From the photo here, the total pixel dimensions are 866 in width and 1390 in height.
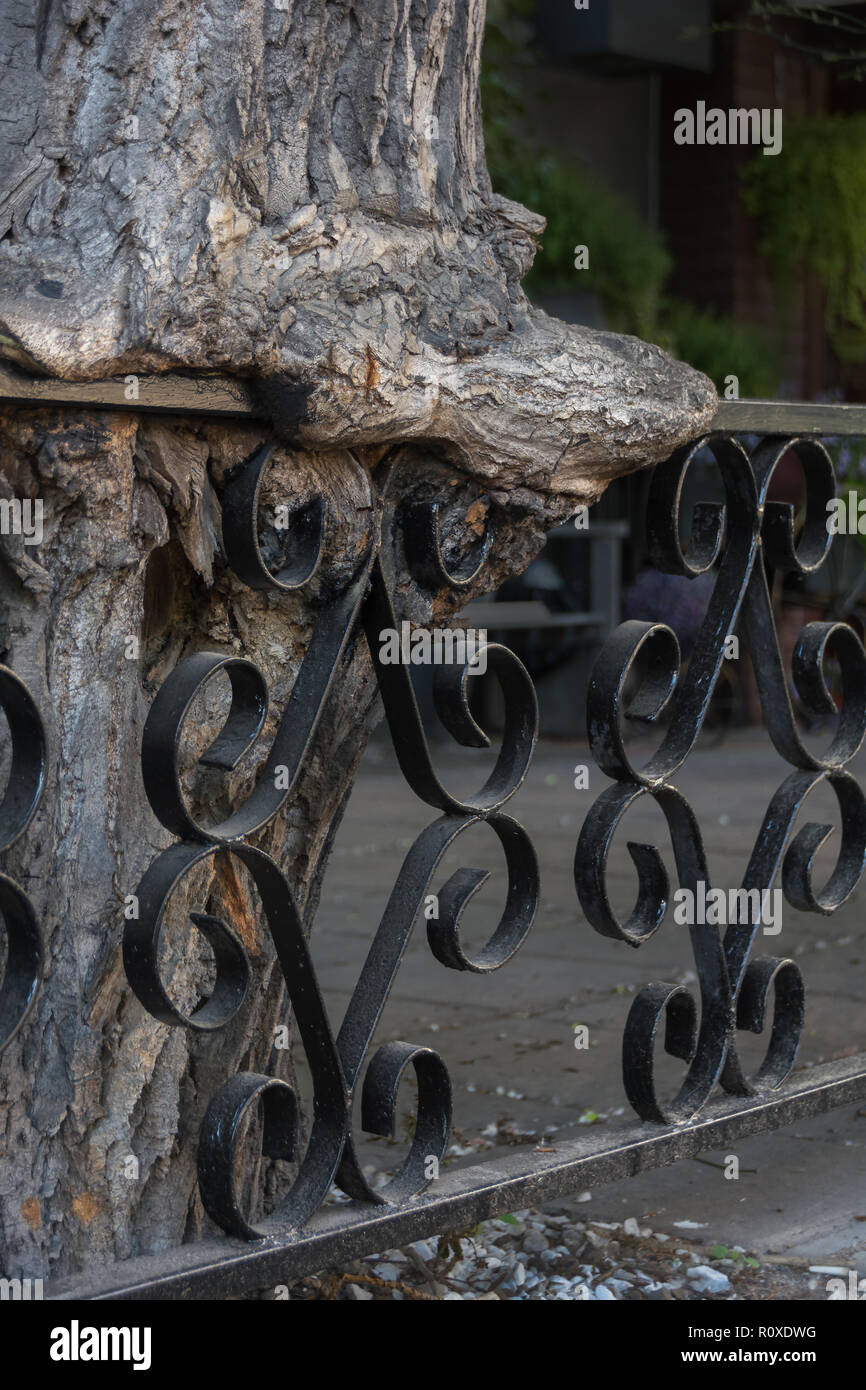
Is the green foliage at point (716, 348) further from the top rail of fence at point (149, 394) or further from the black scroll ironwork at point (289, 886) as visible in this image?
the black scroll ironwork at point (289, 886)

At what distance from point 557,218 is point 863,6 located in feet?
10.2

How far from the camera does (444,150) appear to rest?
2027 mm

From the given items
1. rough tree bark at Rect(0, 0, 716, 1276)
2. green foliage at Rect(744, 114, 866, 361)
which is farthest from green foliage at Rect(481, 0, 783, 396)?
rough tree bark at Rect(0, 0, 716, 1276)

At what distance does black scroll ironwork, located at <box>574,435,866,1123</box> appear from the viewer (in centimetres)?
210

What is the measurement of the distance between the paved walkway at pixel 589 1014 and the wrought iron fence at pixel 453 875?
1.25 feet

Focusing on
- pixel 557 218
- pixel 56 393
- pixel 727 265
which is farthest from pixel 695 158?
pixel 56 393

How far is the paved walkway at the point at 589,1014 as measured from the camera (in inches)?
108

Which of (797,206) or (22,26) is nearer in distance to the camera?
(22,26)

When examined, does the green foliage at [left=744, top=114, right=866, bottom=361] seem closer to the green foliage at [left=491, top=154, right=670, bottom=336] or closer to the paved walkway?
the green foliage at [left=491, top=154, right=670, bottom=336]

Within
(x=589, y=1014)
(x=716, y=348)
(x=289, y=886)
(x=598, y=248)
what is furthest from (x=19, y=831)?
(x=716, y=348)

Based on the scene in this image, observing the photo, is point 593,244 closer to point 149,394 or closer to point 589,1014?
point 589,1014

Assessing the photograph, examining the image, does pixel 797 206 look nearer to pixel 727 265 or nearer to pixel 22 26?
pixel 727 265

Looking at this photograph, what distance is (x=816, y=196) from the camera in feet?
34.1

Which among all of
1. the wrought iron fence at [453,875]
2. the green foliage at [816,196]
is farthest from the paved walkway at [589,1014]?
the green foliage at [816,196]
